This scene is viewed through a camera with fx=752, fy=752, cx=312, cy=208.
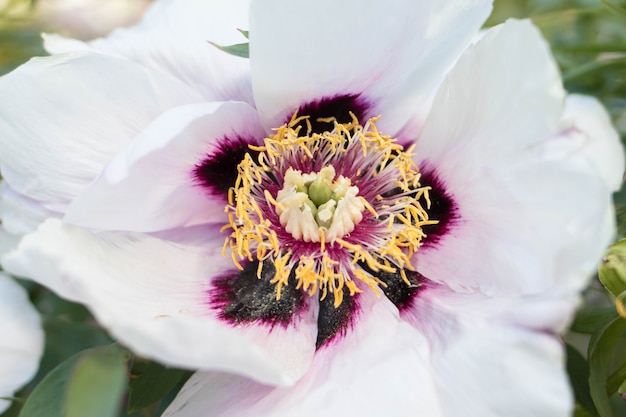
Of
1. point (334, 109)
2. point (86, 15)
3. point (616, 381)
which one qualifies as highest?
point (334, 109)

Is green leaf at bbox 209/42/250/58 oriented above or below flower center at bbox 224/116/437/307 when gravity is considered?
above

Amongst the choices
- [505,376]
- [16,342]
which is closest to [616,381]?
[505,376]

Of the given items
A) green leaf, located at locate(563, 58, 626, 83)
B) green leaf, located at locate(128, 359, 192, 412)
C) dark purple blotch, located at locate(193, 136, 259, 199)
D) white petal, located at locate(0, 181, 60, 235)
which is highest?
green leaf, located at locate(563, 58, 626, 83)

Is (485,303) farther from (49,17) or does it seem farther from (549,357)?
(49,17)

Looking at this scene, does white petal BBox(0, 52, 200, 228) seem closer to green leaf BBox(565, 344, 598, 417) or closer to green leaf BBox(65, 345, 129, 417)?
green leaf BBox(65, 345, 129, 417)

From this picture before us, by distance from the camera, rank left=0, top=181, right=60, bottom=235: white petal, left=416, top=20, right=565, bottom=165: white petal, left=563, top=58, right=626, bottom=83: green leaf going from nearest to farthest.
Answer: left=416, top=20, right=565, bottom=165: white petal
left=0, top=181, right=60, bottom=235: white petal
left=563, top=58, right=626, bottom=83: green leaf

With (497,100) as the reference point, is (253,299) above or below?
below

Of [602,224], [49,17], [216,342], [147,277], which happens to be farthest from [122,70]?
[49,17]

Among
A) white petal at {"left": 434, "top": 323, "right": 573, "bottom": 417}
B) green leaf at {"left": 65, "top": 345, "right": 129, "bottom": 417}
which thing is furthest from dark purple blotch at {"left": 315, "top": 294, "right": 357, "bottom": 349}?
green leaf at {"left": 65, "top": 345, "right": 129, "bottom": 417}

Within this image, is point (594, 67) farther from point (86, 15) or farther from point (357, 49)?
point (86, 15)
